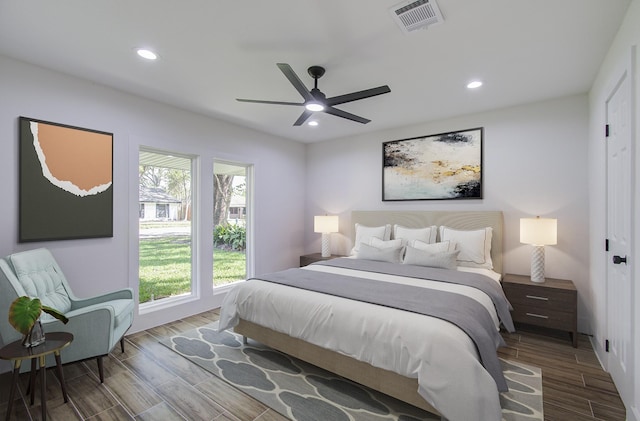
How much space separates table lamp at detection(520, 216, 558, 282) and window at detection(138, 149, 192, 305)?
4106mm

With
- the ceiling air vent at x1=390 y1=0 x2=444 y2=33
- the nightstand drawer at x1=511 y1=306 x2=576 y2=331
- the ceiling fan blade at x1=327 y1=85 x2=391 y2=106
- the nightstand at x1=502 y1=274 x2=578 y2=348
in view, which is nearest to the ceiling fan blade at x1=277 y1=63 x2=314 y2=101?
the ceiling fan blade at x1=327 y1=85 x2=391 y2=106

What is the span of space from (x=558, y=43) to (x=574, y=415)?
2.71 m

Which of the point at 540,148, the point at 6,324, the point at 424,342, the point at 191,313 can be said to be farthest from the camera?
the point at 191,313

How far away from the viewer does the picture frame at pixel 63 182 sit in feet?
8.68

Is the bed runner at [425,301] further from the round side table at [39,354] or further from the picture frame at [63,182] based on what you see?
the picture frame at [63,182]

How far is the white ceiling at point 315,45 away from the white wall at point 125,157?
0.66ft

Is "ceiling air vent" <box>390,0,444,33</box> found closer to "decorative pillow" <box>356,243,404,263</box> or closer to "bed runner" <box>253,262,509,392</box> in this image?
"bed runner" <box>253,262,509,392</box>

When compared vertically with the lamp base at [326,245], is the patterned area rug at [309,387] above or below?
below

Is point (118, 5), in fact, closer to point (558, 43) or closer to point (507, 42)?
point (507, 42)

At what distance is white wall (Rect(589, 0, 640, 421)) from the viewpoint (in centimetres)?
176

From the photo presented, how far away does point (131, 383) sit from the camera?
2.35 metres

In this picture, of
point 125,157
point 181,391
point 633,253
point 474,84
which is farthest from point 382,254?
point 125,157

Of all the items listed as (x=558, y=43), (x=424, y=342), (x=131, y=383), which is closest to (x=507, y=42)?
(x=558, y=43)

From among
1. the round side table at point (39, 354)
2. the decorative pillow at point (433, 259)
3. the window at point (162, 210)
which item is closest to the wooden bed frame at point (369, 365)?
the decorative pillow at point (433, 259)
